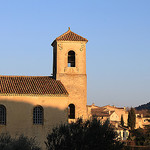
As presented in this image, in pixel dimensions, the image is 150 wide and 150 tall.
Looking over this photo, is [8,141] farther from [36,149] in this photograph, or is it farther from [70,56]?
[70,56]

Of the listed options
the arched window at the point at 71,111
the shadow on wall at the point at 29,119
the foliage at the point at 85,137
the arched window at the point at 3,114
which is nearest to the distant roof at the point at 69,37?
the arched window at the point at 71,111

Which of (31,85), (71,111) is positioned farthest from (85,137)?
(71,111)

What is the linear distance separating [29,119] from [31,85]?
3.32 meters

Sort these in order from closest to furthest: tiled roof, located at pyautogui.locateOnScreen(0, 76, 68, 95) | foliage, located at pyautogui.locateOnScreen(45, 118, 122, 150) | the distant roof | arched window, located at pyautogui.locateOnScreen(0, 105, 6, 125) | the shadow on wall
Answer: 1. foliage, located at pyautogui.locateOnScreen(45, 118, 122, 150)
2. the shadow on wall
3. arched window, located at pyautogui.locateOnScreen(0, 105, 6, 125)
4. tiled roof, located at pyautogui.locateOnScreen(0, 76, 68, 95)
5. the distant roof

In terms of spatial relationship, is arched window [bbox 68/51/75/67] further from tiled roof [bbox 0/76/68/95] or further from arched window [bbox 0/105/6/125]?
arched window [bbox 0/105/6/125]

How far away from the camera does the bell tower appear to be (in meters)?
35.8

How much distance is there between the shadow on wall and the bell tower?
261 centimetres

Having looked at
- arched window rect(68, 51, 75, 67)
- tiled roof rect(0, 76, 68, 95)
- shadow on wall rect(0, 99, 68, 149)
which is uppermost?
arched window rect(68, 51, 75, 67)

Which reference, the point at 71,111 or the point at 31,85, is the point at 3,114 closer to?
the point at 31,85

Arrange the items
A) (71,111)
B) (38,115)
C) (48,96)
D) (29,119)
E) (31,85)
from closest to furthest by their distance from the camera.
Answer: (29,119)
(38,115)
(48,96)
(31,85)
(71,111)

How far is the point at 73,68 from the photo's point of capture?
36.8 m

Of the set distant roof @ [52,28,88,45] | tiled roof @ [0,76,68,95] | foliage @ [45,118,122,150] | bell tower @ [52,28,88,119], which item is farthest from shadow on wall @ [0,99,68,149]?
distant roof @ [52,28,88,45]

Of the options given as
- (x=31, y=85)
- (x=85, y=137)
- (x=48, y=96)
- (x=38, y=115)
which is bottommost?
(x=85, y=137)

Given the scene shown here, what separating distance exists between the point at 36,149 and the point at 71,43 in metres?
13.4
